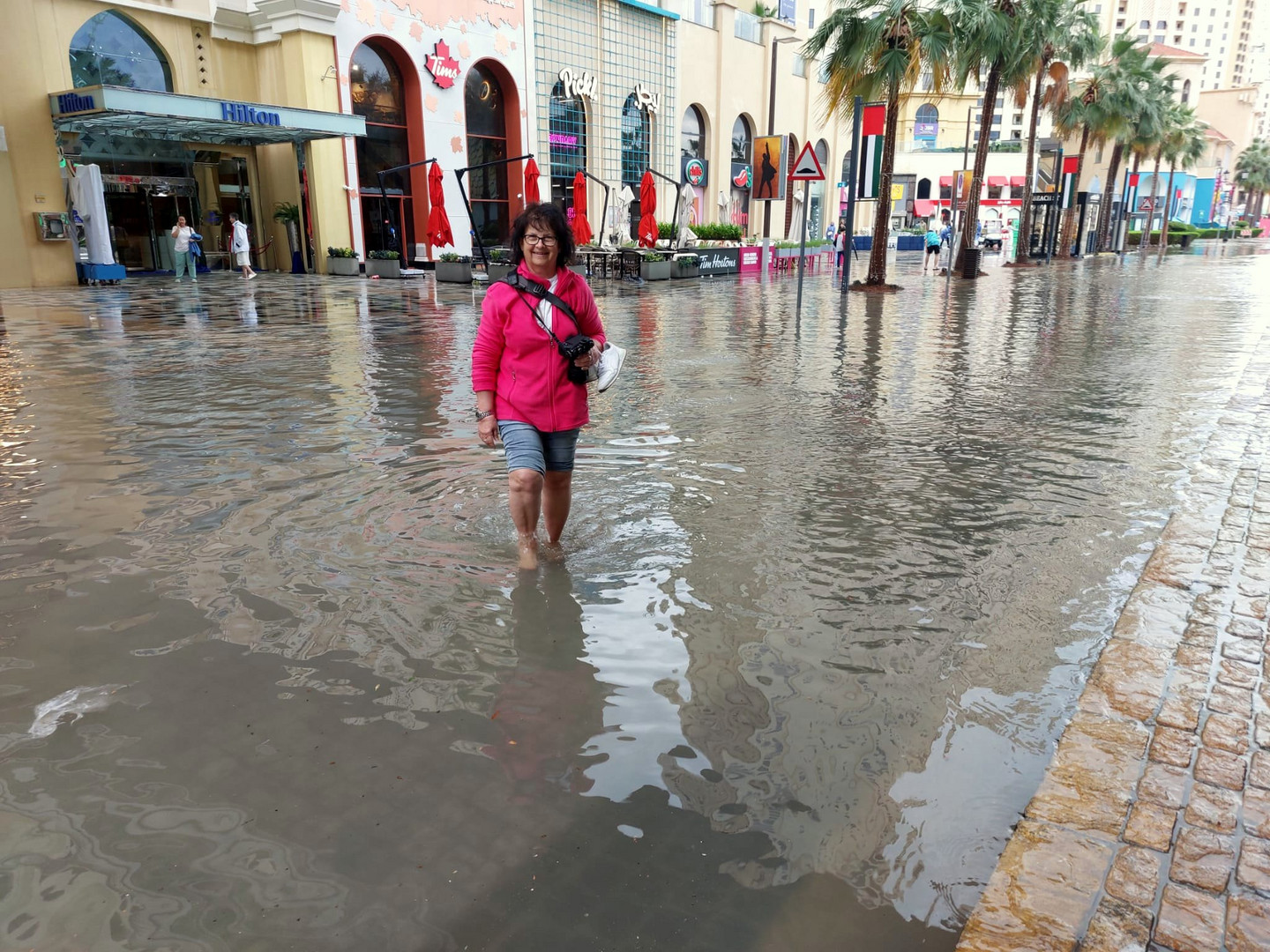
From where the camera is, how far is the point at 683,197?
30812mm

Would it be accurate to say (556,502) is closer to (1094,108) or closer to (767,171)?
(767,171)

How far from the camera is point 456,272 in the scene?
26.7 metres

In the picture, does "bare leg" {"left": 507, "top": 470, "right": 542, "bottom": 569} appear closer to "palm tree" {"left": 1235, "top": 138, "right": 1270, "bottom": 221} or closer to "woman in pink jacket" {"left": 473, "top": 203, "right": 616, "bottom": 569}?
"woman in pink jacket" {"left": 473, "top": 203, "right": 616, "bottom": 569}

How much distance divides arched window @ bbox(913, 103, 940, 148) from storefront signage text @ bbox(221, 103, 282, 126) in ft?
248

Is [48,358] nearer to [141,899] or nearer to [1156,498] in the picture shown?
[141,899]

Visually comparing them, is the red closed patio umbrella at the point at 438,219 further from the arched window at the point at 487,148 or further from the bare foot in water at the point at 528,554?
the bare foot in water at the point at 528,554

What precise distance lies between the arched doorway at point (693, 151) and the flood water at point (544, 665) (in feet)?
123

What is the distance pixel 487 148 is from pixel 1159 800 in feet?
113

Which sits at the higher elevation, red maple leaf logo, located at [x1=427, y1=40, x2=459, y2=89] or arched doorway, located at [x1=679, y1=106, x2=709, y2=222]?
red maple leaf logo, located at [x1=427, y1=40, x2=459, y2=89]

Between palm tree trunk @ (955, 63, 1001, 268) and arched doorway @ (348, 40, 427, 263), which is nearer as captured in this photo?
palm tree trunk @ (955, 63, 1001, 268)

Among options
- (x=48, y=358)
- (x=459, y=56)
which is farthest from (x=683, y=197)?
(x=48, y=358)

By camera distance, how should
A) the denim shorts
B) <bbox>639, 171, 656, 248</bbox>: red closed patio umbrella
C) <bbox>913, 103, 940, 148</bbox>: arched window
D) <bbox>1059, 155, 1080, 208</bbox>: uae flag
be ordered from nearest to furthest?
the denim shorts, <bbox>639, 171, 656, 248</bbox>: red closed patio umbrella, <bbox>1059, 155, 1080, 208</bbox>: uae flag, <bbox>913, 103, 940, 148</bbox>: arched window

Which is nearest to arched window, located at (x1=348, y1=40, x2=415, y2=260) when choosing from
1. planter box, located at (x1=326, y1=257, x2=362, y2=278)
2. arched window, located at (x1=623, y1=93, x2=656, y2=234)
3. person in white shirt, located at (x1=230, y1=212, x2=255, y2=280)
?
Result: planter box, located at (x1=326, y1=257, x2=362, y2=278)

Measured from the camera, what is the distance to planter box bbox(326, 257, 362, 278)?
91.5ft
